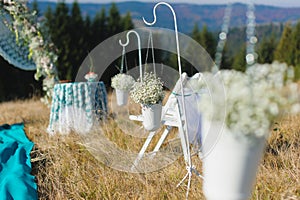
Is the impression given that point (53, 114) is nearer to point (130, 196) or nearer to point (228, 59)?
point (130, 196)

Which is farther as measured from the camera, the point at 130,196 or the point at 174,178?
the point at 174,178

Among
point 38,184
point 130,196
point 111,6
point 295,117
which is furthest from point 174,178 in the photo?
point 111,6

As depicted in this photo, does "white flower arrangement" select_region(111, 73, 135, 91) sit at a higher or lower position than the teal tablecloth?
higher

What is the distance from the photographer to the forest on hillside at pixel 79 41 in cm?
809

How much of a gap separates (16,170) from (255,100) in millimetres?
2061

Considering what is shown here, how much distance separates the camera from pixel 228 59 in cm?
923

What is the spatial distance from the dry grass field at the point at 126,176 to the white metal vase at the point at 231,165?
609 mm

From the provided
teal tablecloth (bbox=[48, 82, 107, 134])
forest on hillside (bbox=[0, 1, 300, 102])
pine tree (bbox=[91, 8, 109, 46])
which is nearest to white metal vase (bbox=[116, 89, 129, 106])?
teal tablecloth (bbox=[48, 82, 107, 134])

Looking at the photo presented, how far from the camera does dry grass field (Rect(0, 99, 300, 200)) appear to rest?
2.21m

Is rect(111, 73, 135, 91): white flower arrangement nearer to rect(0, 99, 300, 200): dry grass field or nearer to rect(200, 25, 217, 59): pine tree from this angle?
rect(0, 99, 300, 200): dry grass field

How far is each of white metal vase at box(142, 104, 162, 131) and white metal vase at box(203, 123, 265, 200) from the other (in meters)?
1.06

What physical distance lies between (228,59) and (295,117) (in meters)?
5.47

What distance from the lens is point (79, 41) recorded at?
8297 mm

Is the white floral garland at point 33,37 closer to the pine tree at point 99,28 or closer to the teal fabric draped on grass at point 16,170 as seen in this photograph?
the teal fabric draped on grass at point 16,170
